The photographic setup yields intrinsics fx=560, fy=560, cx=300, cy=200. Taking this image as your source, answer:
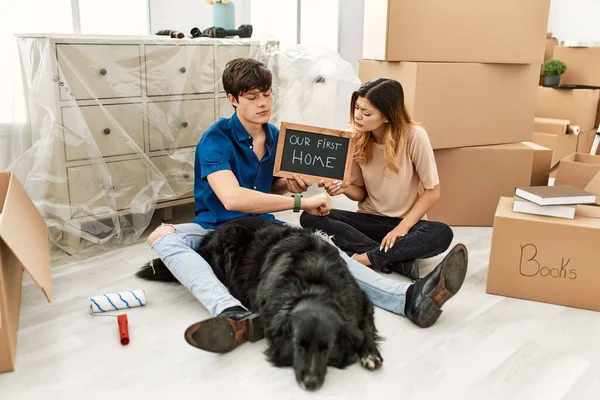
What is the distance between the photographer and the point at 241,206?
6.18ft

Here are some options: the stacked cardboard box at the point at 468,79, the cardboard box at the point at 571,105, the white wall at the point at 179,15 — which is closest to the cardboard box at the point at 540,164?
the stacked cardboard box at the point at 468,79

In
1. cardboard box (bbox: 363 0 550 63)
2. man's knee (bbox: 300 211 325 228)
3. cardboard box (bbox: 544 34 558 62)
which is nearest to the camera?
man's knee (bbox: 300 211 325 228)

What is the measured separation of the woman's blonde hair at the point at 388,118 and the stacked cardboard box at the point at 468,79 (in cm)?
40

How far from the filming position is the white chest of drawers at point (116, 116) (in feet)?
7.33

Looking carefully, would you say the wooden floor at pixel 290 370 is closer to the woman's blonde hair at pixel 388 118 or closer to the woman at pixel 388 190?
the woman at pixel 388 190

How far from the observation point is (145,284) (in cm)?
213

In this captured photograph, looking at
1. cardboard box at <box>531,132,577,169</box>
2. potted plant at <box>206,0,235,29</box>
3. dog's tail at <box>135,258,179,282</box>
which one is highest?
potted plant at <box>206,0,235,29</box>

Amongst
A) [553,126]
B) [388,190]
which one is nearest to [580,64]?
[553,126]

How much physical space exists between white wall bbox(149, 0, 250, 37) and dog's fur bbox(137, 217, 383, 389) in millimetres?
1864

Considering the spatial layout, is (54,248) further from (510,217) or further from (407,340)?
(510,217)

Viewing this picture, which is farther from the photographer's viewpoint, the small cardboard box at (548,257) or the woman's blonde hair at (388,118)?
the woman's blonde hair at (388,118)

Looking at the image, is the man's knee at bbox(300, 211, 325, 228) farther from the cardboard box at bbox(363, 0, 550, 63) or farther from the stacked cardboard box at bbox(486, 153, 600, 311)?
the cardboard box at bbox(363, 0, 550, 63)

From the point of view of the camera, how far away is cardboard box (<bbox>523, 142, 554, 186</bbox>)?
291cm

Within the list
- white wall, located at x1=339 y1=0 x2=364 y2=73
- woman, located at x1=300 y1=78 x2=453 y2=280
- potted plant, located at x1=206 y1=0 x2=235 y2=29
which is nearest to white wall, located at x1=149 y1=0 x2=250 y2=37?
potted plant, located at x1=206 y1=0 x2=235 y2=29
